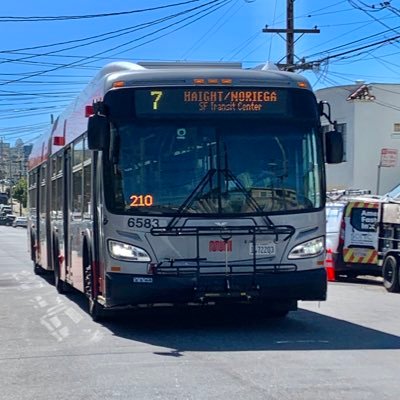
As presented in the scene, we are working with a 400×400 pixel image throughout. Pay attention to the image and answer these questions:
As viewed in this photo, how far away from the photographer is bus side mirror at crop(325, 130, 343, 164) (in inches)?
440

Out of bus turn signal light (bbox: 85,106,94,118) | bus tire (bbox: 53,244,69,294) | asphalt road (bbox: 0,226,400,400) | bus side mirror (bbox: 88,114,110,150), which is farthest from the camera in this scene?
bus tire (bbox: 53,244,69,294)

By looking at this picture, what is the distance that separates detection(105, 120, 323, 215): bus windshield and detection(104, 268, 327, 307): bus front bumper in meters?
0.81

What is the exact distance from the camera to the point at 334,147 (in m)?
11.2

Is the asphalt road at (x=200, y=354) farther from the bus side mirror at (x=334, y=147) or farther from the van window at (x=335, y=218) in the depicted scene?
the van window at (x=335, y=218)

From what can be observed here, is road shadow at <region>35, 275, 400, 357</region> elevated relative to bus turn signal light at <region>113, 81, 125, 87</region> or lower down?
lower down

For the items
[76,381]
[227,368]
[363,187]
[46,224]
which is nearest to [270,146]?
[227,368]

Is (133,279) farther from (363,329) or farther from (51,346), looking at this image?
(363,329)

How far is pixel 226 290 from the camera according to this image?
10.6m

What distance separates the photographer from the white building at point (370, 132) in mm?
35594

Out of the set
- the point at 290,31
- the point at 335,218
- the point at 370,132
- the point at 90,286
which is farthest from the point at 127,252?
the point at 370,132

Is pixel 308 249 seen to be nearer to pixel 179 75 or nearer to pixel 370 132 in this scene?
pixel 179 75

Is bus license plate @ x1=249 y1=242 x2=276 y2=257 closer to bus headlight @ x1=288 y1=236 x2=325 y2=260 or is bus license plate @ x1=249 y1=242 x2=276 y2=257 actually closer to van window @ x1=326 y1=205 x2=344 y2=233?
bus headlight @ x1=288 y1=236 x2=325 y2=260

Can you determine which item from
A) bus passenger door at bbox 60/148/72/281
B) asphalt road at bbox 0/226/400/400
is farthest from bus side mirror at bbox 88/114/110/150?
bus passenger door at bbox 60/148/72/281

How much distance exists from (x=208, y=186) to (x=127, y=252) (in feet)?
4.24
